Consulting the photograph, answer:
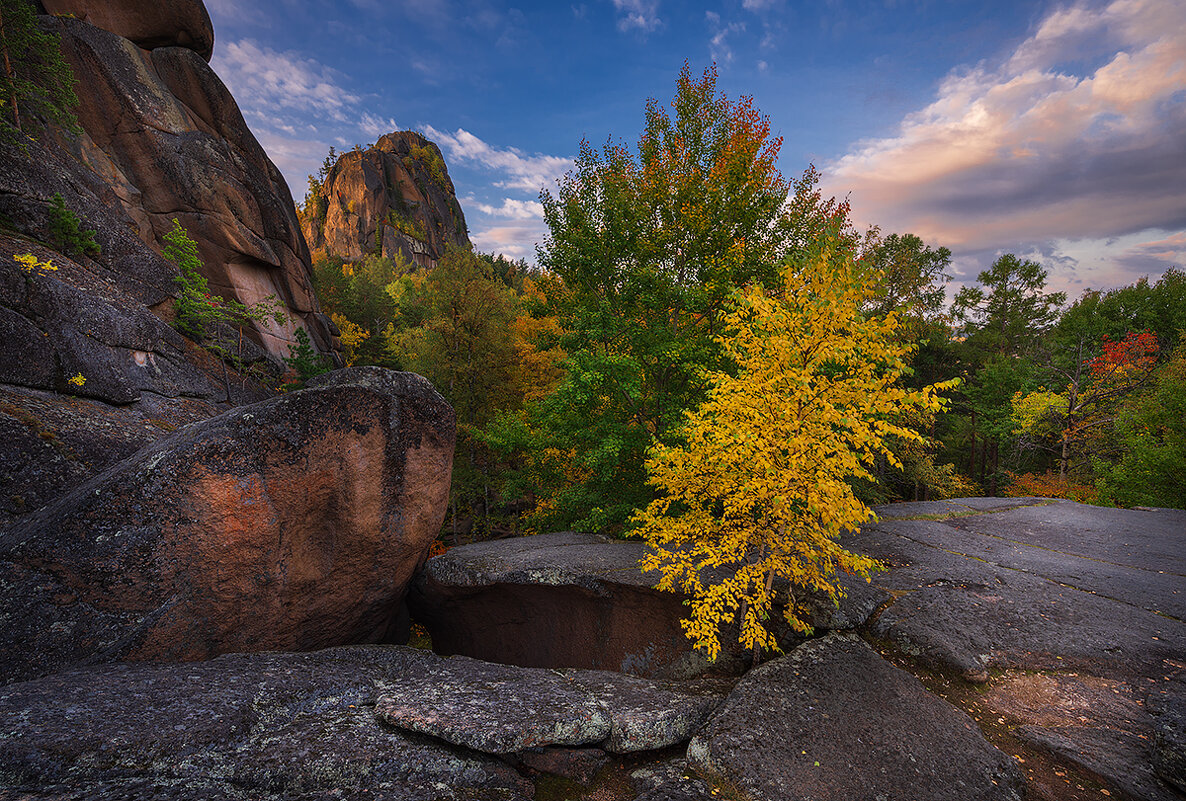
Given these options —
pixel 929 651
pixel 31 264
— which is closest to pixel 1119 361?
pixel 929 651

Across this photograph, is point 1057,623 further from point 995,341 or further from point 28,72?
point 995,341

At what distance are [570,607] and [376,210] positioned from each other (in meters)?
79.0

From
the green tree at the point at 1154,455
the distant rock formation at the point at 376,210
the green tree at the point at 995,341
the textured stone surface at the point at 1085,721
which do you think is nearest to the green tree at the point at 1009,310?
the green tree at the point at 995,341

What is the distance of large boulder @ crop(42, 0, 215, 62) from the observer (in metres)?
14.7

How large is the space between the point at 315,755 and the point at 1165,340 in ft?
153

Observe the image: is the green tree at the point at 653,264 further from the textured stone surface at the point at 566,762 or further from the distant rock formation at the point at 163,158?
the distant rock formation at the point at 163,158

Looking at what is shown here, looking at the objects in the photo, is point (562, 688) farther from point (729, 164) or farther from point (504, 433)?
point (729, 164)

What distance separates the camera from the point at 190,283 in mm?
11523

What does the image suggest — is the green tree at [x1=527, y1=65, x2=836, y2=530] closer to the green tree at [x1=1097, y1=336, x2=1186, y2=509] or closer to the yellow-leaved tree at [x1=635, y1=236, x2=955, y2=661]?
the yellow-leaved tree at [x1=635, y1=236, x2=955, y2=661]

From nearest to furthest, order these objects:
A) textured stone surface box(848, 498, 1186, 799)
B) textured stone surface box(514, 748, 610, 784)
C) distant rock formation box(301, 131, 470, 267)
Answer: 1. textured stone surface box(514, 748, 610, 784)
2. textured stone surface box(848, 498, 1186, 799)
3. distant rock formation box(301, 131, 470, 267)

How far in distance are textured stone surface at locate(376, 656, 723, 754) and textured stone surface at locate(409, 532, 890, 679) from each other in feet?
5.60

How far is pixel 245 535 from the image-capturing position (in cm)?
586

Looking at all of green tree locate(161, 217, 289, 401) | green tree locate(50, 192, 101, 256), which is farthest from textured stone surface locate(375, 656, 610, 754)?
green tree locate(50, 192, 101, 256)

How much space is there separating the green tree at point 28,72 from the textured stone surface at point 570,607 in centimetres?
1372
